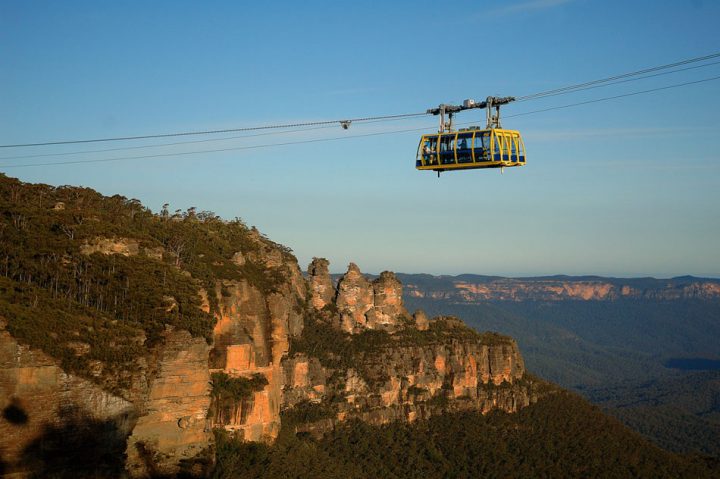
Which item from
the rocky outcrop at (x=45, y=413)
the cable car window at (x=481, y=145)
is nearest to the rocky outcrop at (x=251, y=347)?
the rocky outcrop at (x=45, y=413)

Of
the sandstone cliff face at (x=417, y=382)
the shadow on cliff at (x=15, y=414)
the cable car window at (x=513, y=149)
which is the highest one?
the cable car window at (x=513, y=149)

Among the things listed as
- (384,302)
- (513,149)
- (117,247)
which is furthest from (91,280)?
(384,302)

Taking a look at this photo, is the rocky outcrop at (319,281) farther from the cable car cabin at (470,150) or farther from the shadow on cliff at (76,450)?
the shadow on cliff at (76,450)

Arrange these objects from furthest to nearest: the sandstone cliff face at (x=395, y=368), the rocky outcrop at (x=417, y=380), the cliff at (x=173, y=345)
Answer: the sandstone cliff face at (x=395, y=368) → the rocky outcrop at (x=417, y=380) → the cliff at (x=173, y=345)

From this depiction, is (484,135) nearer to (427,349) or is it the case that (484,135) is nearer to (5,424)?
(5,424)

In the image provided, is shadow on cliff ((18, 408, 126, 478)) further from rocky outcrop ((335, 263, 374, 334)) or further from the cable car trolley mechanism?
rocky outcrop ((335, 263, 374, 334))

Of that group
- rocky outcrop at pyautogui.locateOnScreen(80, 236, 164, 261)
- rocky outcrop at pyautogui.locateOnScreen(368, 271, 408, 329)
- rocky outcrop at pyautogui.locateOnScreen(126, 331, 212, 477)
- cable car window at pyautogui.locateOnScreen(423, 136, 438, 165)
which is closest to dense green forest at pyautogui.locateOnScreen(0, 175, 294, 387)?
rocky outcrop at pyautogui.locateOnScreen(80, 236, 164, 261)
